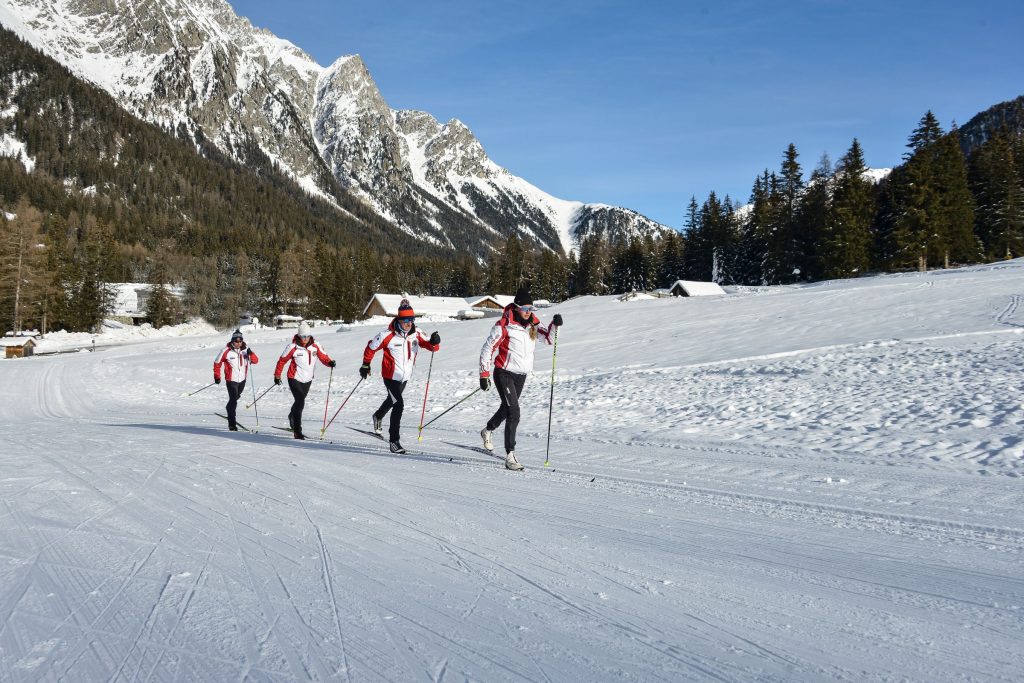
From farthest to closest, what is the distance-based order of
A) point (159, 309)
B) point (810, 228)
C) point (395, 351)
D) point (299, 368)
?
point (159, 309), point (810, 228), point (299, 368), point (395, 351)

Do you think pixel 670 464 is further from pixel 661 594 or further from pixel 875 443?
pixel 661 594

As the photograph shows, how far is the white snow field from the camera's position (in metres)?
2.81

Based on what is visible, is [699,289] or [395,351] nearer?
[395,351]

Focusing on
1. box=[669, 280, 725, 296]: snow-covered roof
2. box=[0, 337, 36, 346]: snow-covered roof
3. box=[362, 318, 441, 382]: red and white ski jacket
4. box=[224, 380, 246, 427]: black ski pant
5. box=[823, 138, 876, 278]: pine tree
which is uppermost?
box=[823, 138, 876, 278]: pine tree

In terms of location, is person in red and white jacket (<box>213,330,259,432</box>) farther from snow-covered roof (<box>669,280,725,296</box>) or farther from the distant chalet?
the distant chalet

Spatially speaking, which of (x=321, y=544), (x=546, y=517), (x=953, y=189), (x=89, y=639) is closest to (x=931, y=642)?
(x=546, y=517)

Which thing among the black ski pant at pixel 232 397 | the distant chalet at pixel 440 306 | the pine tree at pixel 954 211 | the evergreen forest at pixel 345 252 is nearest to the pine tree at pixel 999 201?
the evergreen forest at pixel 345 252

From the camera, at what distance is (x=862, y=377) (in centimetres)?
1248

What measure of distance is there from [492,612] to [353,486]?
140 inches

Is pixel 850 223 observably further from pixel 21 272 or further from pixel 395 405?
pixel 21 272

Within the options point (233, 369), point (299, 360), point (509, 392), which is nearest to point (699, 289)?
point (233, 369)

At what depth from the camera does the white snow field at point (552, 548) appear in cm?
281

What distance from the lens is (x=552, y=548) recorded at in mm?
4324

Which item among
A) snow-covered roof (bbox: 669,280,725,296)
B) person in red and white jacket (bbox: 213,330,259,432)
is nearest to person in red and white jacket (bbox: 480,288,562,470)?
person in red and white jacket (bbox: 213,330,259,432)
